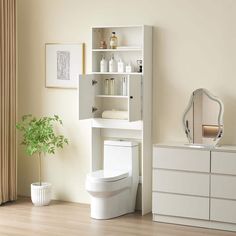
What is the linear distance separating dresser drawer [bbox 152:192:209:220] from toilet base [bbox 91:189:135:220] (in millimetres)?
385

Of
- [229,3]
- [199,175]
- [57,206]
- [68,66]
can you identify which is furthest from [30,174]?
[229,3]

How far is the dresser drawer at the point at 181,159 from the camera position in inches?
209

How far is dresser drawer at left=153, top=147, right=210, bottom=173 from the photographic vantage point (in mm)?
5301

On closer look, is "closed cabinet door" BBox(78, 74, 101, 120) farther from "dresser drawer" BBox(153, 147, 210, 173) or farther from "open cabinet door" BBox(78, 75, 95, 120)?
"dresser drawer" BBox(153, 147, 210, 173)

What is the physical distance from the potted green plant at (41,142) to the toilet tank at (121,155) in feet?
1.89

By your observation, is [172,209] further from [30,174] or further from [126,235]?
[30,174]

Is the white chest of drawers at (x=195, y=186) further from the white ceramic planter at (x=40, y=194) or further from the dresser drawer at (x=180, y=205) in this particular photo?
the white ceramic planter at (x=40, y=194)

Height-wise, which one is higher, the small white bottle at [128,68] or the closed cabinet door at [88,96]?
the small white bottle at [128,68]

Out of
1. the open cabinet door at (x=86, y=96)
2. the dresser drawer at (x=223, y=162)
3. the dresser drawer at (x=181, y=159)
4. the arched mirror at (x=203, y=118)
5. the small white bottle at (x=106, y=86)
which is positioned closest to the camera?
the dresser drawer at (x=223, y=162)

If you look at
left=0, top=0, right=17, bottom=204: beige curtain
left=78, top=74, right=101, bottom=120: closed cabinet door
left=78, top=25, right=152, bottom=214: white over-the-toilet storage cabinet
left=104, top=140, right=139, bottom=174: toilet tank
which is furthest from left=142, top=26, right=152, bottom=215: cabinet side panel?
left=0, top=0, right=17, bottom=204: beige curtain

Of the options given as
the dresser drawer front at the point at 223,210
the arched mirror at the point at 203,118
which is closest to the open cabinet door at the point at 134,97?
the arched mirror at the point at 203,118

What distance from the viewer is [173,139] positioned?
5797 mm

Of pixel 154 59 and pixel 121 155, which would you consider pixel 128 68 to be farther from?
pixel 121 155

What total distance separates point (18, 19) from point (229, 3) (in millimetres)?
2460
